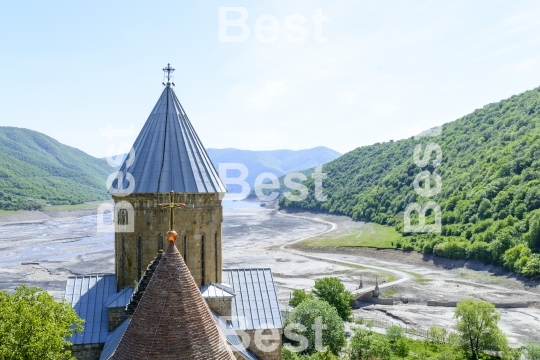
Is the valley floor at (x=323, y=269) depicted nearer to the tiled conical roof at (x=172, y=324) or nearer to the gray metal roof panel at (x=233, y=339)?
the gray metal roof panel at (x=233, y=339)

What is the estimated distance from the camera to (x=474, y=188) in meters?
71.4

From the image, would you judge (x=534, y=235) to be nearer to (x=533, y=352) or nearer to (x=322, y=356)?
(x=533, y=352)

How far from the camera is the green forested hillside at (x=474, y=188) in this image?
181ft

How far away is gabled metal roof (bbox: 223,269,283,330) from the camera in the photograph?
14.8 meters

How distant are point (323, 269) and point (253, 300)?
40.8 m

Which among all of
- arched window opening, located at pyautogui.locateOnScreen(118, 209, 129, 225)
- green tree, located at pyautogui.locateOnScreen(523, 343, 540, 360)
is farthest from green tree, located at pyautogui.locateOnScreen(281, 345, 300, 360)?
green tree, located at pyautogui.locateOnScreen(523, 343, 540, 360)

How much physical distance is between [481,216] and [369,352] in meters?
50.0

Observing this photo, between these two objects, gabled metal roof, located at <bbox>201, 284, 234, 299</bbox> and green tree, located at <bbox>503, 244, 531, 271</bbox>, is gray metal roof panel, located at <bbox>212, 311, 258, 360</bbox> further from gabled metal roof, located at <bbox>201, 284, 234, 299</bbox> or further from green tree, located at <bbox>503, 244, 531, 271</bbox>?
green tree, located at <bbox>503, 244, 531, 271</bbox>

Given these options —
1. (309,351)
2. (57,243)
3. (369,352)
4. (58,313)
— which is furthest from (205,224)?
(57,243)

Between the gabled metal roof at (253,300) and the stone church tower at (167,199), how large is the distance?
836 millimetres

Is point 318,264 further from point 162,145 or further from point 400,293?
point 162,145

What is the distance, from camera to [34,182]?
146750 mm

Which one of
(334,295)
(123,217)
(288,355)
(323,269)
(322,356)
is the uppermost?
(123,217)

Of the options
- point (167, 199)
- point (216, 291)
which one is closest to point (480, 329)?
point (216, 291)
